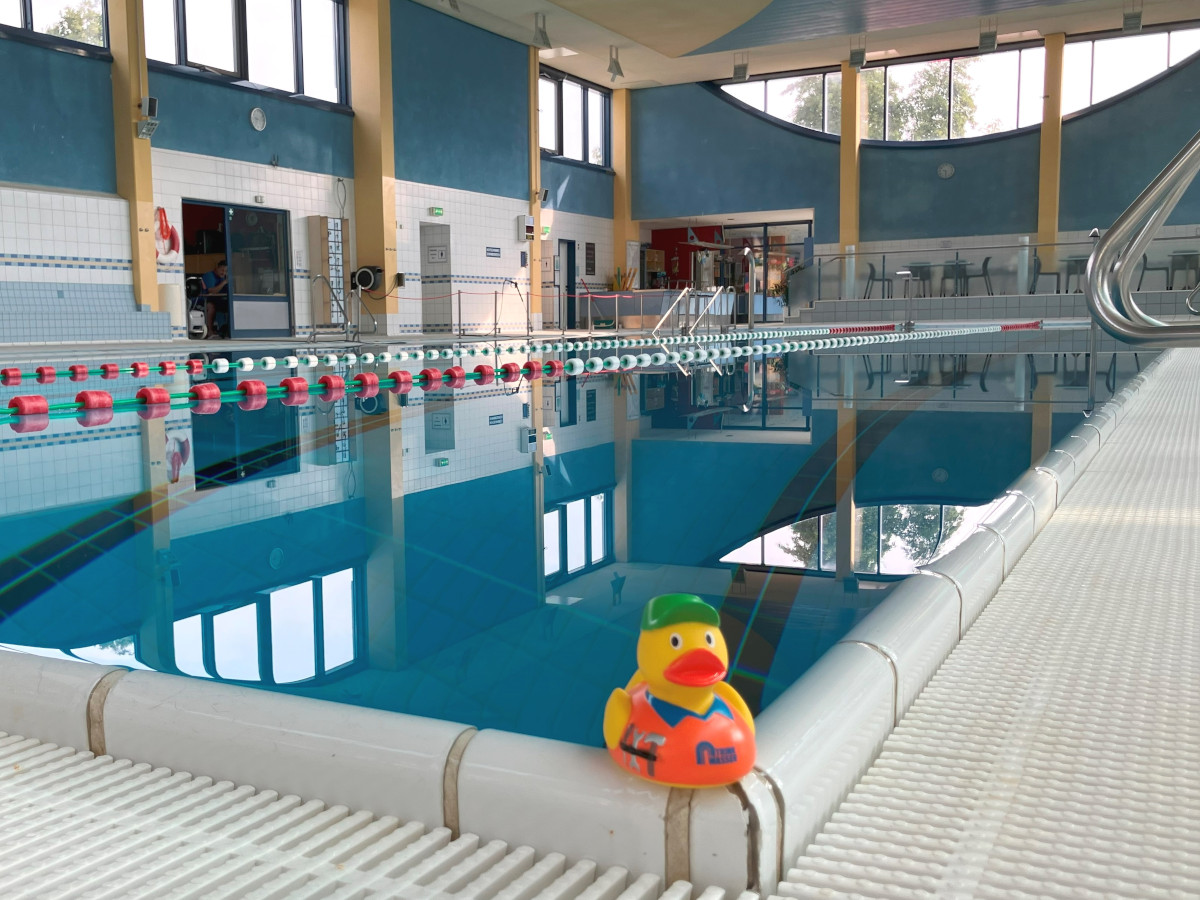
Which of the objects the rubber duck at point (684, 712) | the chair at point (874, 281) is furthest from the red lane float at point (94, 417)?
the chair at point (874, 281)

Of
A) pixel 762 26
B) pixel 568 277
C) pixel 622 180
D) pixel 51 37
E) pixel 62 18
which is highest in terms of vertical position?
pixel 762 26

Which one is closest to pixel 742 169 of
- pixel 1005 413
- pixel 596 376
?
pixel 596 376

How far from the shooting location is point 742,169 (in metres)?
21.6

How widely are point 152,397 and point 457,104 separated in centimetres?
1183

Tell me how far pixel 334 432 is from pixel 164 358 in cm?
550

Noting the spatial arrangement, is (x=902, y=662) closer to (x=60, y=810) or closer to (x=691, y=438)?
(x=60, y=810)

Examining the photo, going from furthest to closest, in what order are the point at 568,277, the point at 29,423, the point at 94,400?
1. the point at 568,277
2. the point at 94,400
3. the point at 29,423

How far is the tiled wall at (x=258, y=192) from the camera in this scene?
43.0ft

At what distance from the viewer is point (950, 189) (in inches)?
802

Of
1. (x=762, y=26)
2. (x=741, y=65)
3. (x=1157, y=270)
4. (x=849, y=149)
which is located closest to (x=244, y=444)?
(x=762, y=26)

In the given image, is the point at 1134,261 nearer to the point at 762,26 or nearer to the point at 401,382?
the point at 401,382

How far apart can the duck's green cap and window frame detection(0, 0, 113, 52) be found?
12.8 m

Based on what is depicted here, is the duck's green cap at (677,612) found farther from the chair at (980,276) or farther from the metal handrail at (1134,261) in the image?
the chair at (980,276)

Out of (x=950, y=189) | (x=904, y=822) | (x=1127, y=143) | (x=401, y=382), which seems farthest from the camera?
(x=950, y=189)
